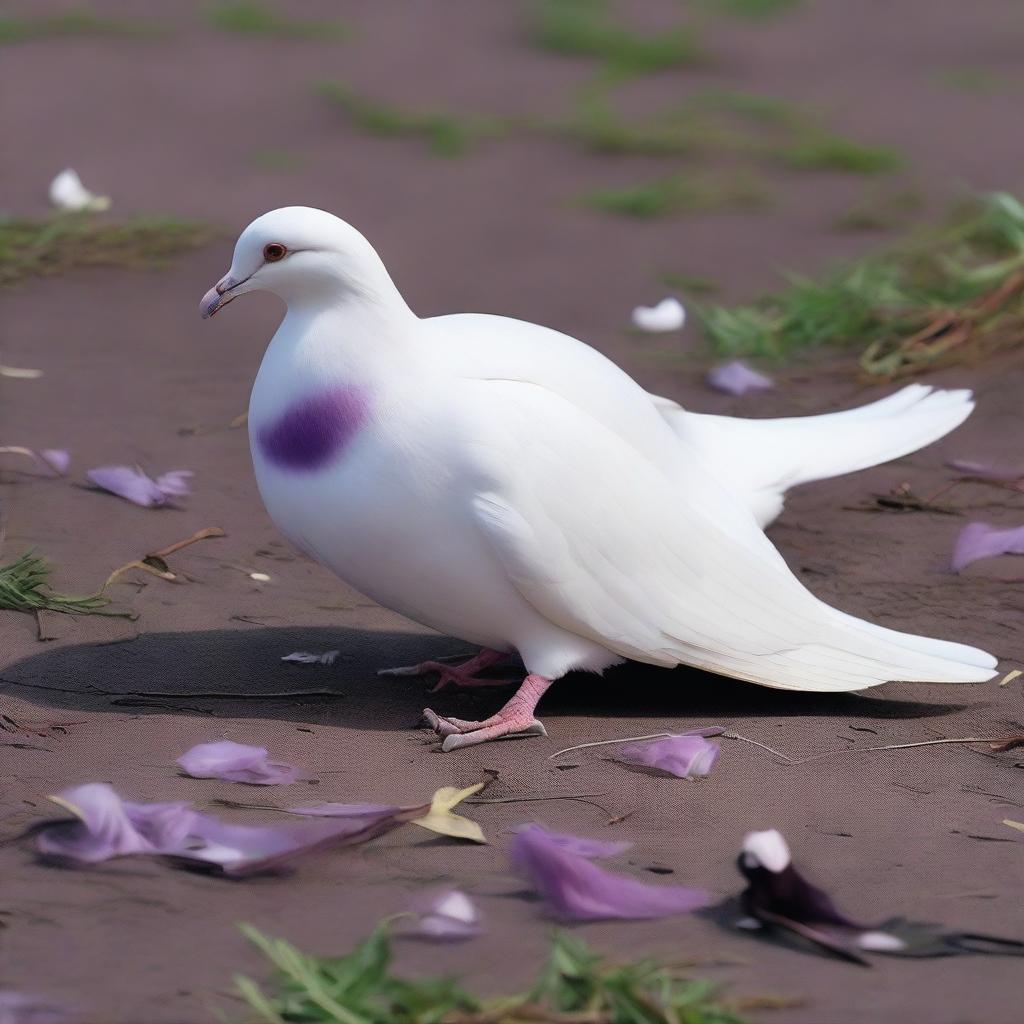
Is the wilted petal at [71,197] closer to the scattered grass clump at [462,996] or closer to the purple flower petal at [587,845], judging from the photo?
the purple flower petal at [587,845]

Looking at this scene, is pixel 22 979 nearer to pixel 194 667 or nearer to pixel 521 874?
pixel 521 874

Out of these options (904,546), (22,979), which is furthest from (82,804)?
(904,546)

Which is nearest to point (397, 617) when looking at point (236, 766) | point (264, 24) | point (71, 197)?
point (236, 766)

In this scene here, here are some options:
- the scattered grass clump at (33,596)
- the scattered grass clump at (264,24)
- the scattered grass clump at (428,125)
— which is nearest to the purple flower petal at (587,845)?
the scattered grass clump at (33,596)

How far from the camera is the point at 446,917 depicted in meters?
2.47

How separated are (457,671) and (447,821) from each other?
77 cm

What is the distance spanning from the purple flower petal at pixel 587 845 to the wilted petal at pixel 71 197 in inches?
174

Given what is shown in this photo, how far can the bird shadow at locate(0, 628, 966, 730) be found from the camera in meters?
3.34

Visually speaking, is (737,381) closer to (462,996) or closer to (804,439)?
(804,439)

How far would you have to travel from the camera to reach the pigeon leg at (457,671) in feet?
11.6

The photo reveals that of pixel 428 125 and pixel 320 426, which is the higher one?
pixel 428 125

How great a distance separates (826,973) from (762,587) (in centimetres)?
112

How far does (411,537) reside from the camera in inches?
123

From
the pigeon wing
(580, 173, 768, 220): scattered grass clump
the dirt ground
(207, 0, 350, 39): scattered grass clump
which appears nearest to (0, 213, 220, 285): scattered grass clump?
the dirt ground
